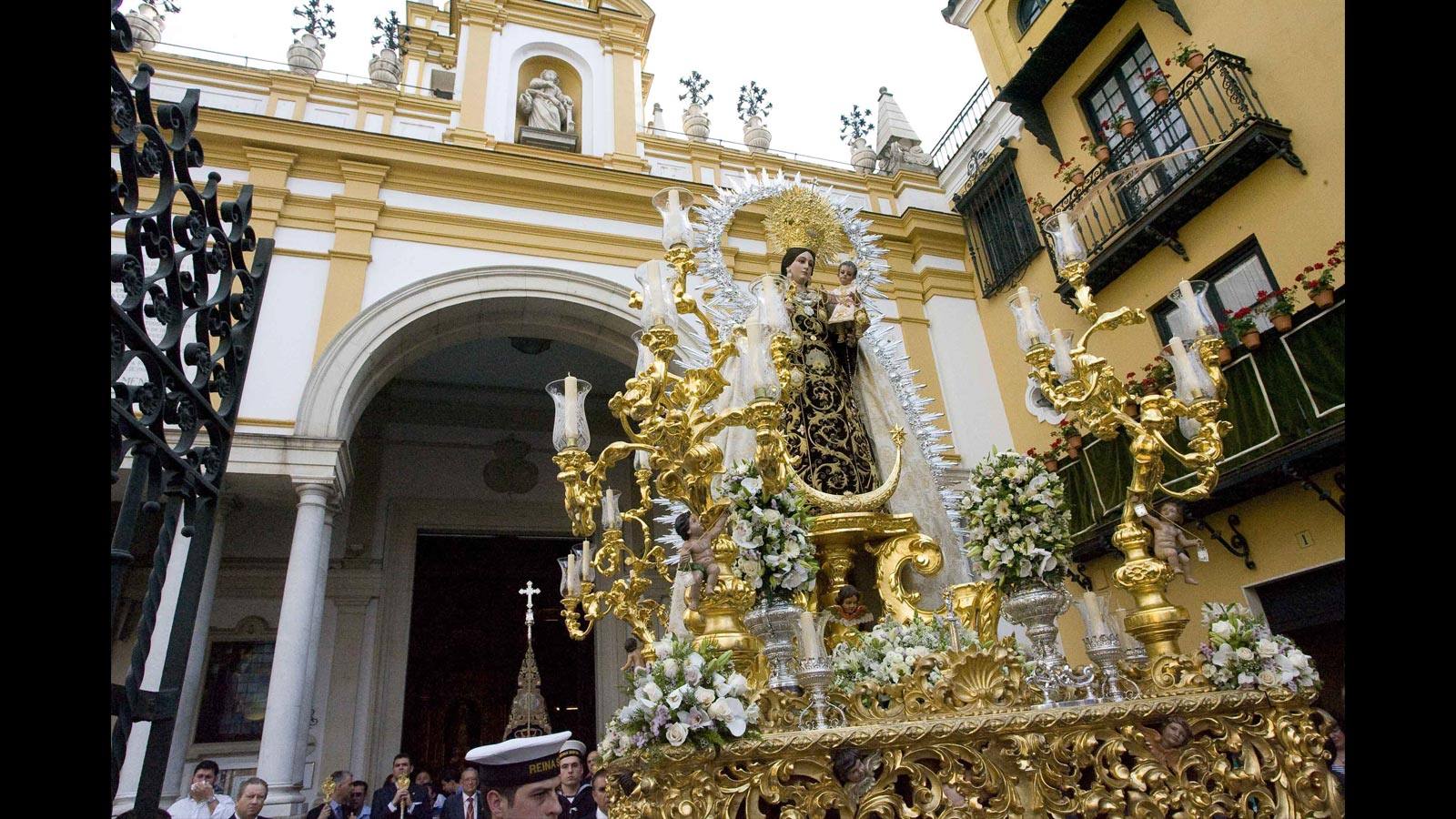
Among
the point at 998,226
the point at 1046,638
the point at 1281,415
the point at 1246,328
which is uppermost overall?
the point at 998,226

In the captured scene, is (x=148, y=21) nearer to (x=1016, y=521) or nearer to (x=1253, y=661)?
(x=1016, y=521)

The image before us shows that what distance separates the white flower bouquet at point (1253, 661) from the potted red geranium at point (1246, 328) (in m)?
4.01

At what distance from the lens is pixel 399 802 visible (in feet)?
18.5

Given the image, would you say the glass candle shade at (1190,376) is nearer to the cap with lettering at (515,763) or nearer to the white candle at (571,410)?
the white candle at (571,410)

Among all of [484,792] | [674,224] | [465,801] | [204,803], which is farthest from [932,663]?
[204,803]

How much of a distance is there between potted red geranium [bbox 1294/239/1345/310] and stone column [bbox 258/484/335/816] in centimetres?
806

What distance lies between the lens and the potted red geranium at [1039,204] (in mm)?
8609

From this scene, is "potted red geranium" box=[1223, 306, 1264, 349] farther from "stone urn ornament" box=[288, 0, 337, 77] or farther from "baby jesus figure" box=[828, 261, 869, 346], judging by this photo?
"stone urn ornament" box=[288, 0, 337, 77]

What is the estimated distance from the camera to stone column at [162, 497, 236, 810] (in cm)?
633

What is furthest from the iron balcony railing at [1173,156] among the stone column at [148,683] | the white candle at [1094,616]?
the stone column at [148,683]

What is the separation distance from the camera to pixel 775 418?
9.88 ft

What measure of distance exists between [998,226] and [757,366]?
8005 mm
